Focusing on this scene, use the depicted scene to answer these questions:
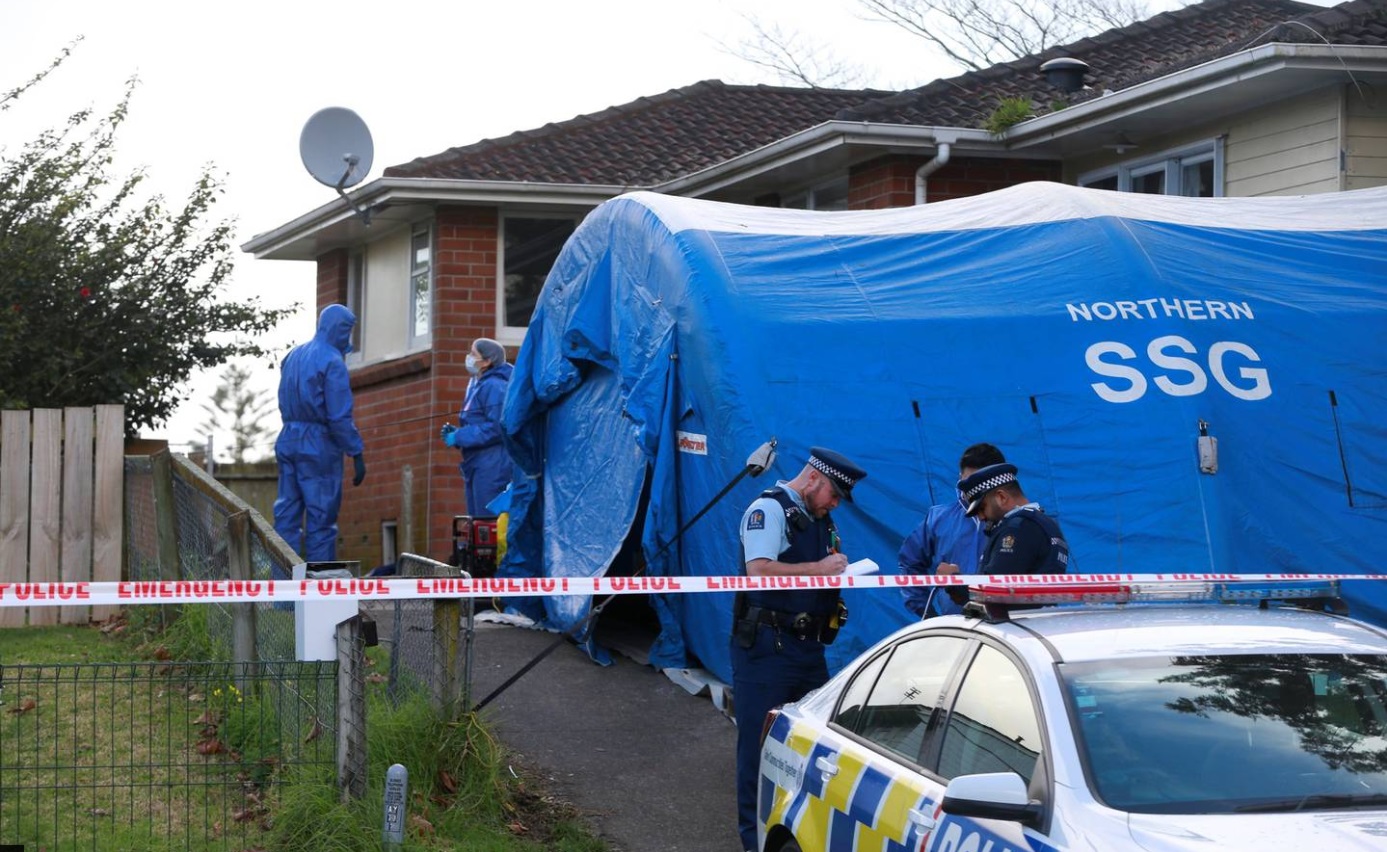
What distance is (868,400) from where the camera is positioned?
382 inches

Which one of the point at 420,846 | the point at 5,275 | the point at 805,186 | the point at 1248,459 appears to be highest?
the point at 805,186

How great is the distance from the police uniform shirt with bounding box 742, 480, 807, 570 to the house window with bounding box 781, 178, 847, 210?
980 centimetres

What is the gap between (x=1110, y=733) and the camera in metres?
4.45

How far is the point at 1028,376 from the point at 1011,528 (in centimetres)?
262

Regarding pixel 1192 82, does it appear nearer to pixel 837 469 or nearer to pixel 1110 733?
pixel 837 469

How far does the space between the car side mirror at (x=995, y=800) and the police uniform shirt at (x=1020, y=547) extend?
3.08m


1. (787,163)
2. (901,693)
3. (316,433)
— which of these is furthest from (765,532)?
(787,163)

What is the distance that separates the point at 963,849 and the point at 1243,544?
540 cm

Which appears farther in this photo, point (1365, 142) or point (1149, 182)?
point (1149, 182)

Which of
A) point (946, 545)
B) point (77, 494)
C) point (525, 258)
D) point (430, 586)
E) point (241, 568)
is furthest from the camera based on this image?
point (525, 258)

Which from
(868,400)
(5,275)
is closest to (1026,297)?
(868,400)

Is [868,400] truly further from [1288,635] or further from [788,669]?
[1288,635]

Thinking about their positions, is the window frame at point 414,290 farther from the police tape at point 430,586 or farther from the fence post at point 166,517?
the police tape at point 430,586

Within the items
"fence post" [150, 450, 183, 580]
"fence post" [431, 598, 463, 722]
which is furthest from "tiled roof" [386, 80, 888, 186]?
"fence post" [431, 598, 463, 722]
